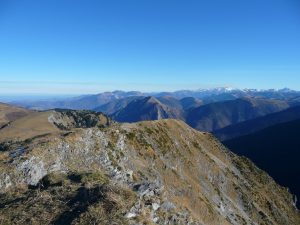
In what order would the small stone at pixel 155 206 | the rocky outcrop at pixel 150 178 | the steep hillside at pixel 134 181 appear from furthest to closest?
the small stone at pixel 155 206
the rocky outcrop at pixel 150 178
the steep hillside at pixel 134 181

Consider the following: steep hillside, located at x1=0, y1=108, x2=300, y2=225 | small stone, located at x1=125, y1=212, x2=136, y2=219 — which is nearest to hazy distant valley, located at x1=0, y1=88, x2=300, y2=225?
small stone, located at x1=125, y1=212, x2=136, y2=219

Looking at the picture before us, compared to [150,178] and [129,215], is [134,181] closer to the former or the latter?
[150,178]

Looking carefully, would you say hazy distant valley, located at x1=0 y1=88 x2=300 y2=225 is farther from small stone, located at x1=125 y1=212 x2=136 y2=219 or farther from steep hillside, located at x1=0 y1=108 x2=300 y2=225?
steep hillside, located at x1=0 y1=108 x2=300 y2=225

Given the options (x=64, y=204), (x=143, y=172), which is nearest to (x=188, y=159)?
(x=143, y=172)

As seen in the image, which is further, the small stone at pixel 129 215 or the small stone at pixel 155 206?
the small stone at pixel 155 206

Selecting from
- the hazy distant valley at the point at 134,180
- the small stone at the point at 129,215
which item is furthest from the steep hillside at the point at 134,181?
the hazy distant valley at the point at 134,180

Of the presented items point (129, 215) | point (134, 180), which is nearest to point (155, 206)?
point (129, 215)

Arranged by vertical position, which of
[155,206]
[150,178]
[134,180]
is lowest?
[150,178]

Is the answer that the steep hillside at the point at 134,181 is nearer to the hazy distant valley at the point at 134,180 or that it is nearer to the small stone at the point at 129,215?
the small stone at the point at 129,215

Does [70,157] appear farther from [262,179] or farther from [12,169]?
[262,179]
